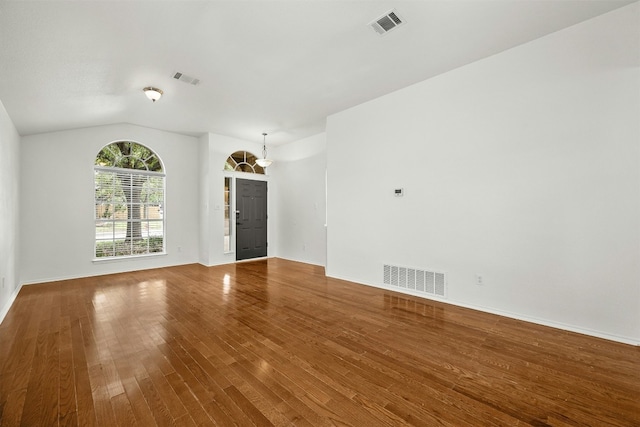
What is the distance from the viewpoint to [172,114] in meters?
5.18

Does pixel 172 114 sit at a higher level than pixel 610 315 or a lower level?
higher

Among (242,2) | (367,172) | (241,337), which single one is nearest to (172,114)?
(242,2)

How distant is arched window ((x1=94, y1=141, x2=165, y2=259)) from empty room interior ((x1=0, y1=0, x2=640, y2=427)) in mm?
213

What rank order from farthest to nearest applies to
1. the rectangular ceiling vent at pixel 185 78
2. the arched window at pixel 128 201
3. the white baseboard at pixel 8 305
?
the arched window at pixel 128 201, the rectangular ceiling vent at pixel 185 78, the white baseboard at pixel 8 305

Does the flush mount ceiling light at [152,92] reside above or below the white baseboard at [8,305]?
above

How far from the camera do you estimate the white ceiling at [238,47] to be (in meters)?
2.46

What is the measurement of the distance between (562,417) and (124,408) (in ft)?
9.09

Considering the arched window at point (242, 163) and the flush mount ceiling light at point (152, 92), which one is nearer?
the flush mount ceiling light at point (152, 92)

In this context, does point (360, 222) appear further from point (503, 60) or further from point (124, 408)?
point (124, 408)

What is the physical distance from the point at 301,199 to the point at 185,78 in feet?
13.0

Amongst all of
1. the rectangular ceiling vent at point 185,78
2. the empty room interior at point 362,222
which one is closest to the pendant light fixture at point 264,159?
the empty room interior at point 362,222

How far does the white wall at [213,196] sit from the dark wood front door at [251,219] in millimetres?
371

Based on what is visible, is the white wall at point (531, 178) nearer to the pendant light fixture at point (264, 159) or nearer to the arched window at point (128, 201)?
the pendant light fixture at point (264, 159)

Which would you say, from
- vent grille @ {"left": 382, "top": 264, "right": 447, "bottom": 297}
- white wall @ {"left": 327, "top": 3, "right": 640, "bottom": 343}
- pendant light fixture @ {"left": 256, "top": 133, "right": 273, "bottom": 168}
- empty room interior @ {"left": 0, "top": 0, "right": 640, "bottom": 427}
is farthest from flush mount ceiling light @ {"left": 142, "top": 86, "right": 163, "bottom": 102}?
vent grille @ {"left": 382, "top": 264, "right": 447, "bottom": 297}
